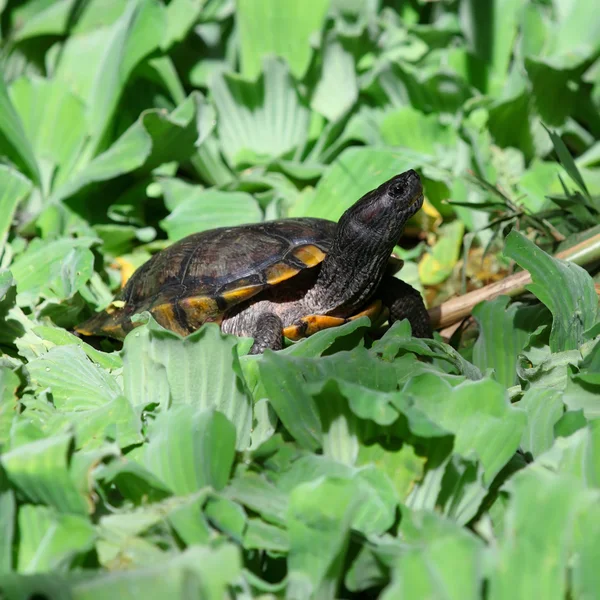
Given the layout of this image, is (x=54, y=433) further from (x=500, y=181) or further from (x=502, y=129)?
(x=502, y=129)

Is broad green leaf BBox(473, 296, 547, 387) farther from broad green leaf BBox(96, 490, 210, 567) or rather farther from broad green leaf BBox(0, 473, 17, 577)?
broad green leaf BBox(0, 473, 17, 577)


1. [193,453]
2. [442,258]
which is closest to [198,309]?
[193,453]

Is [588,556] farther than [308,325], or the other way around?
[308,325]

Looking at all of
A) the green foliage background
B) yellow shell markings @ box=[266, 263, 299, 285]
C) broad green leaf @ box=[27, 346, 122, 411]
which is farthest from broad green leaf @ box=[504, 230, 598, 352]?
broad green leaf @ box=[27, 346, 122, 411]

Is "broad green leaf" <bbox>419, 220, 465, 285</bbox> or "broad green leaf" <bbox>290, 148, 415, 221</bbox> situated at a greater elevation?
"broad green leaf" <bbox>290, 148, 415, 221</bbox>

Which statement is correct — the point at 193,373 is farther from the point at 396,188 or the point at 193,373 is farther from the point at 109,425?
the point at 396,188

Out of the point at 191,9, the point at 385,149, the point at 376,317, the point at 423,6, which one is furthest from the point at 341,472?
the point at 423,6

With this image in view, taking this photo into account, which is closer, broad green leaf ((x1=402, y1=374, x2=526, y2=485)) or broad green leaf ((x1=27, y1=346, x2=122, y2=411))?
broad green leaf ((x1=402, y1=374, x2=526, y2=485))

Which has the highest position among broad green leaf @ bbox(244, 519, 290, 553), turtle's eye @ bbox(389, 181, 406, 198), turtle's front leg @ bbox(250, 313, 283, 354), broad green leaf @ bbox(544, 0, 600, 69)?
broad green leaf @ bbox(544, 0, 600, 69)
